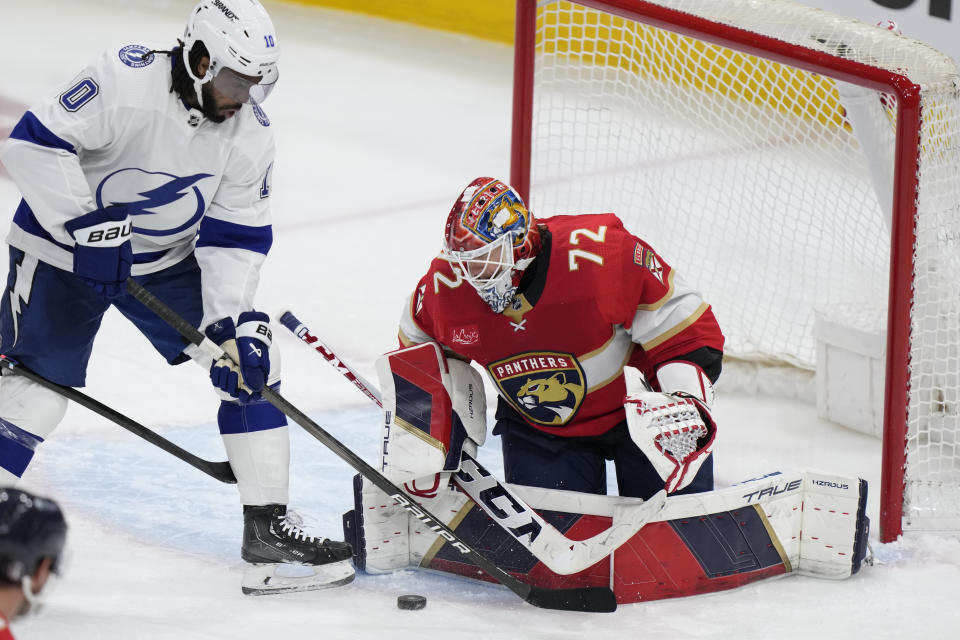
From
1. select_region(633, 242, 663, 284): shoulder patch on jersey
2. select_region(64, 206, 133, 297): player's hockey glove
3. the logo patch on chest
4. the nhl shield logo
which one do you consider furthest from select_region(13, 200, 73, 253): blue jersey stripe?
select_region(633, 242, 663, 284): shoulder patch on jersey

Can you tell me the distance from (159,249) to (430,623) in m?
0.94

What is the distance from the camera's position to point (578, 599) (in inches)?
109

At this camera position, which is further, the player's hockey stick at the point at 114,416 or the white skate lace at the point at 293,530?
the white skate lace at the point at 293,530

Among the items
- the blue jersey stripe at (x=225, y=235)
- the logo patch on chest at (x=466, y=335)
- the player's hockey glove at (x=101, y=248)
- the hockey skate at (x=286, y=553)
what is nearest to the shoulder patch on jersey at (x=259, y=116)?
the blue jersey stripe at (x=225, y=235)

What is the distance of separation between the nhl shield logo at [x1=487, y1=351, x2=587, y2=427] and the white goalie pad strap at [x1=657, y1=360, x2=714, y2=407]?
0.65ft

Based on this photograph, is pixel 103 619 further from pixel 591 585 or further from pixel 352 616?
pixel 591 585

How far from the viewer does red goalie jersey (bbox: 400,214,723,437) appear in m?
2.74

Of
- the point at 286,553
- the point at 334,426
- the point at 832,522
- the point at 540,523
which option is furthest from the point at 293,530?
the point at 832,522

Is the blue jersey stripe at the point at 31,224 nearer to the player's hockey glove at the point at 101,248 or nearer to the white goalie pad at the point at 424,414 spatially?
the player's hockey glove at the point at 101,248

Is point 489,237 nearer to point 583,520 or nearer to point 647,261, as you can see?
point 647,261

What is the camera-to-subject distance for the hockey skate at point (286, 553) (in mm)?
2830

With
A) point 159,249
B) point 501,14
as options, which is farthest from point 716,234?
point 501,14

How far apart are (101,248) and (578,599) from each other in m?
1.15

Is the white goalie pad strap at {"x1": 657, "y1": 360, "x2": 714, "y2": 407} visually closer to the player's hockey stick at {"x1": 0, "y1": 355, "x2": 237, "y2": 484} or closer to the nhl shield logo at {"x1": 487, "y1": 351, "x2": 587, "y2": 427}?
the nhl shield logo at {"x1": 487, "y1": 351, "x2": 587, "y2": 427}
